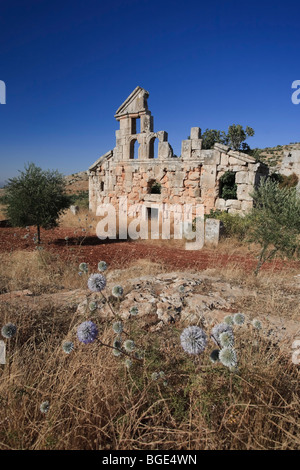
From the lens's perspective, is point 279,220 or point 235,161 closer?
point 279,220

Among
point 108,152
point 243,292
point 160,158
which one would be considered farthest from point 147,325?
point 108,152

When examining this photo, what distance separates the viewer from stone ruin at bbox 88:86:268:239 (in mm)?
12062

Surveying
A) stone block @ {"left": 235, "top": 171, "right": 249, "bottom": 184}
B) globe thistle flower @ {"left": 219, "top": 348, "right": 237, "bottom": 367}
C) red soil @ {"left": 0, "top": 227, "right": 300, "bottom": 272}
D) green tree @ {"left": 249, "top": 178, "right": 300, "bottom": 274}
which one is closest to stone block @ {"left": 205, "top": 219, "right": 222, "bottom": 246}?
Result: red soil @ {"left": 0, "top": 227, "right": 300, "bottom": 272}

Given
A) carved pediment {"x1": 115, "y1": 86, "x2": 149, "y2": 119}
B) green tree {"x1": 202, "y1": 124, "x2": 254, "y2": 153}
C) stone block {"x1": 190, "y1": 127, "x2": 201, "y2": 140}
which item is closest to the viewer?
stone block {"x1": 190, "y1": 127, "x2": 201, "y2": 140}

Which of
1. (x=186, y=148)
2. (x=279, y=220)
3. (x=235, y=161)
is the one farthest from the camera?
(x=186, y=148)

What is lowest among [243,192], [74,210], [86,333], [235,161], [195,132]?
[86,333]

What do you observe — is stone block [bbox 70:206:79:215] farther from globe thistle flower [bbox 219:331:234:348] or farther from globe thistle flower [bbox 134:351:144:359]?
globe thistle flower [bbox 219:331:234:348]

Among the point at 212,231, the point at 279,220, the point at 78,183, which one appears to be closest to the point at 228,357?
the point at 279,220

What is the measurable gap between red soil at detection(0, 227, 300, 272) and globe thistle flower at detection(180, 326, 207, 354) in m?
4.86

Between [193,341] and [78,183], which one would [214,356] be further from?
[78,183]

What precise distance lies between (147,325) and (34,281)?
3.25 meters

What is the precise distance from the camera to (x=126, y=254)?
28.8ft

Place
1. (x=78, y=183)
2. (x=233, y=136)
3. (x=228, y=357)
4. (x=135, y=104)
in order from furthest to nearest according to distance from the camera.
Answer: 1. (x=78, y=183)
2. (x=233, y=136)
3. (x=135, y=104)
4. (x=228, y=357)
